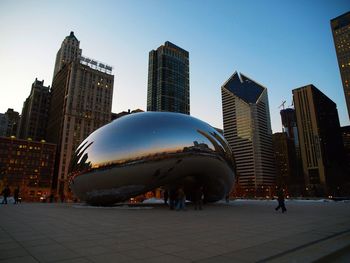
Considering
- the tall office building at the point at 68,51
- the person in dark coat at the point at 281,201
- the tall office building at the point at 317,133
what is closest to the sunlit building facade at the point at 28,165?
the tall office building at the point at 68,51

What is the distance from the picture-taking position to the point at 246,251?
4.84 meters

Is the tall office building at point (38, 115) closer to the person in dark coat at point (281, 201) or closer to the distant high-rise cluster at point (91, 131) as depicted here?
the distant high-rise cluster at point (91, 131)

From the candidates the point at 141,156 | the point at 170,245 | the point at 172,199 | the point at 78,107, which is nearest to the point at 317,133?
the point at 78,107

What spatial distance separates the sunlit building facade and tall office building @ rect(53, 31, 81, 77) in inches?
2799

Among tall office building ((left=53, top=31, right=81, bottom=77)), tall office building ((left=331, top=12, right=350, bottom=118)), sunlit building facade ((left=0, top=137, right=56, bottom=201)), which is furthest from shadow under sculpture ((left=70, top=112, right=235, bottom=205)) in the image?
tall office building ((left=53, top=31, right=81, bottom=77))

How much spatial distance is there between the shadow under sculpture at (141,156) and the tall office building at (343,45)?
497ft

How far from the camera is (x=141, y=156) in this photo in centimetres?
1343

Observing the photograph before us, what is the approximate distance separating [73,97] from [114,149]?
12192cm

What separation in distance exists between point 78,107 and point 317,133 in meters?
129

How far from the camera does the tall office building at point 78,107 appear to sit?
122m

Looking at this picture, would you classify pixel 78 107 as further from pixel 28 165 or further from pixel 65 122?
pixel 28 165

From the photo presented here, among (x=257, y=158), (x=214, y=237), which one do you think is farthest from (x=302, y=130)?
(x=214, y=237)

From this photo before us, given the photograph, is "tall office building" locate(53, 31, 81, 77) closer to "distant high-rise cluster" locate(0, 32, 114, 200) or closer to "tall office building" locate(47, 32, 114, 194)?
"distant high-rise cluster" locate(0, 32, 114, 200)

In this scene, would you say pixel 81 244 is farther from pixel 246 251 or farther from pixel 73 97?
pixel 73 97
